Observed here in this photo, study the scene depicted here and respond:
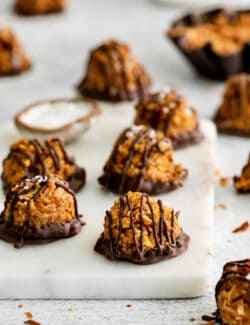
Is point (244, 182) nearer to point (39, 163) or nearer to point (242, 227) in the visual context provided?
point (242, 227)

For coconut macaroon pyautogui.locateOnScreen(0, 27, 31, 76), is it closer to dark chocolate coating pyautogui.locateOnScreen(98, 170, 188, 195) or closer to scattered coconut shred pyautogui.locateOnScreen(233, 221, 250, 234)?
dark chocolate coating pyautogui.locateOnScreen(98, 170, 188, 195)

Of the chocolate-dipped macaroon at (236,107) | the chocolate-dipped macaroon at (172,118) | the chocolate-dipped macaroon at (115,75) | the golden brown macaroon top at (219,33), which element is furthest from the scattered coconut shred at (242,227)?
the golden brown macaroon top at (219,33)

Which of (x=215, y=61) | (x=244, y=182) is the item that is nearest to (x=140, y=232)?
(x=244, y=182)

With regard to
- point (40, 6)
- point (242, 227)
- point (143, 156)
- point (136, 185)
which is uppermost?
point (40, 6)

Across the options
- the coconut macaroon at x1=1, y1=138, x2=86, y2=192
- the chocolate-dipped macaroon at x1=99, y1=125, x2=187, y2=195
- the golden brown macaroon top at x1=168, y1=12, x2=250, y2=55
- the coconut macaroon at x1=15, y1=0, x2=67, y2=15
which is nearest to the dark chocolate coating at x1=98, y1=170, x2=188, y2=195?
the chocolate-dipped macaroon at x1=99, y1=125, x2=187, y2=195

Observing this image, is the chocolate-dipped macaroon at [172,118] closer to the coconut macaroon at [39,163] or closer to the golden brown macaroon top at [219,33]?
the coconut macaroon at [39,163]

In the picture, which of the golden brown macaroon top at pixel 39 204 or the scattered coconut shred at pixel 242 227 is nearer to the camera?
the golden brown macaroon top at pixel 39 204
